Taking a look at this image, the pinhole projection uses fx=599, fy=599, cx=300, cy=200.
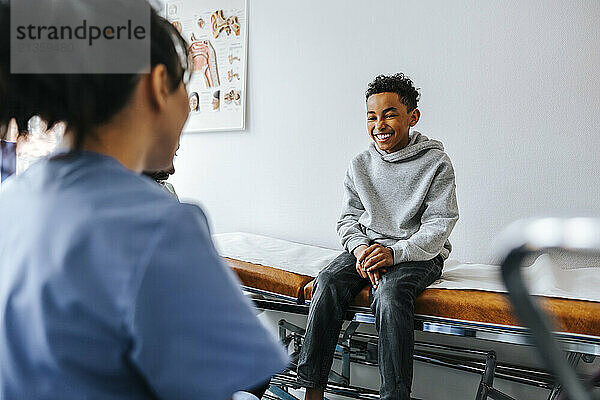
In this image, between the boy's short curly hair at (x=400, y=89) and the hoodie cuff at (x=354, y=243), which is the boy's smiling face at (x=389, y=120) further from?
the hoodie cuff at (x=354, y=243)

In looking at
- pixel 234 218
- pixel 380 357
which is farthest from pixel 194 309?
pixel 234 218

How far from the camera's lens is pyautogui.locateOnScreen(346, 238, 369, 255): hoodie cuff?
206cm

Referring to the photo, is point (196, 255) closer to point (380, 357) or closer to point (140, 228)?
point (140, 228)

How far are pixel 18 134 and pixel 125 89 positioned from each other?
160 millimetres

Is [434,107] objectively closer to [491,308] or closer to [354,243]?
[354,243]

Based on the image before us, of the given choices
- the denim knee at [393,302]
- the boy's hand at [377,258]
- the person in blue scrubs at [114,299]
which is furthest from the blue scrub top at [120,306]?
the boy's hand at [377,258]

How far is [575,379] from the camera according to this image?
0.40 m

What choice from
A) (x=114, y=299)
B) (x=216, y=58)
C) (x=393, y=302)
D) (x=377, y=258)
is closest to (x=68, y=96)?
(x=114, y=299)

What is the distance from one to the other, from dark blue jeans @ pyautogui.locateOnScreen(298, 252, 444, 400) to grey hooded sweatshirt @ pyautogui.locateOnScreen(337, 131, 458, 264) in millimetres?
76

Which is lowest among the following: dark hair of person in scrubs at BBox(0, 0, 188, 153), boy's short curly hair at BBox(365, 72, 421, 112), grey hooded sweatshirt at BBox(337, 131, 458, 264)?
grey hooded sweatshirt at BBox(337, 131, 458, 264)

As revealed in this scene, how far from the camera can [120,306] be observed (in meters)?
0.50

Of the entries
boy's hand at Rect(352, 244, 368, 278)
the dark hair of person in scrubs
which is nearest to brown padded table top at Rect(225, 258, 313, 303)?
boy's hand at Rect(352, 244, 368, 278)

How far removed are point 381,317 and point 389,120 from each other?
0.71m

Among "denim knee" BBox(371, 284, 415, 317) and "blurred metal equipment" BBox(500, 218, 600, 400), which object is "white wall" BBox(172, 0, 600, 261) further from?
"blurred metal equipment" BBox(500, 218, 600, 400)
